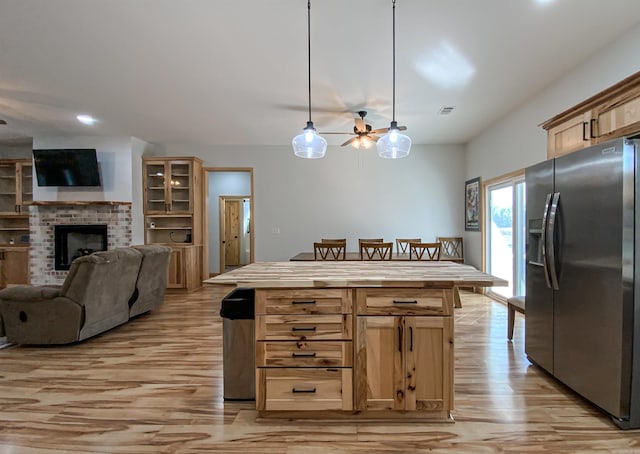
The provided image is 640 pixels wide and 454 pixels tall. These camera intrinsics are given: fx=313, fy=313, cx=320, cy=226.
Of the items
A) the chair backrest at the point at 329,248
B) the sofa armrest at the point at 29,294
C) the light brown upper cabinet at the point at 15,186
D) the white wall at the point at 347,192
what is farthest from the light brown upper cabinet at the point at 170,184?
the sofa armrest at the point at 29,294

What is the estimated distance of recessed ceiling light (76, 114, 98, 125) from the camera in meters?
4.53

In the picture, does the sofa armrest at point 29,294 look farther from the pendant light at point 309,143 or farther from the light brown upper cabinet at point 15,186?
the light brown upper cabinet at point 15,186

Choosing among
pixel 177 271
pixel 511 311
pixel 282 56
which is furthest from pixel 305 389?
pixel 177 271

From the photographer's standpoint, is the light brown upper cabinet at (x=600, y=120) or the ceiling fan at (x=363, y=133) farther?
the ceiling fan at (x=363, y=133)

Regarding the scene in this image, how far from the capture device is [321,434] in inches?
71.4

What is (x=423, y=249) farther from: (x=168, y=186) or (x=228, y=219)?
(x=228, y=219)

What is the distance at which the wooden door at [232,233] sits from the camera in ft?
29.4

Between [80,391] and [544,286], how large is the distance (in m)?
3.59

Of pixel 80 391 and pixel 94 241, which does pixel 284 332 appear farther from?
pixel 94 241

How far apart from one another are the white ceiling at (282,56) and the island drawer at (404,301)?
2.00 meters

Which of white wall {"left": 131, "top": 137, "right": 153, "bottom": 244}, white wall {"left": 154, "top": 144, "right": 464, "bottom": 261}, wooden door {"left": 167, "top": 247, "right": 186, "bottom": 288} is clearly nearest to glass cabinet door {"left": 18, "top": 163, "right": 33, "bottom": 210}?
white wall {"left": 131, "top": 137, "right": 153, "bottom": 244}

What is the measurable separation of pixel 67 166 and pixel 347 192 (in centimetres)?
497

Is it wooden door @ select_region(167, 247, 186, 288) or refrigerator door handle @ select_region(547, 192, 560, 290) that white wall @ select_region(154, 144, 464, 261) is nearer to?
wooden door @ select_region(167, 247, 186, 288)

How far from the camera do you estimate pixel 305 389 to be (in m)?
1.85
